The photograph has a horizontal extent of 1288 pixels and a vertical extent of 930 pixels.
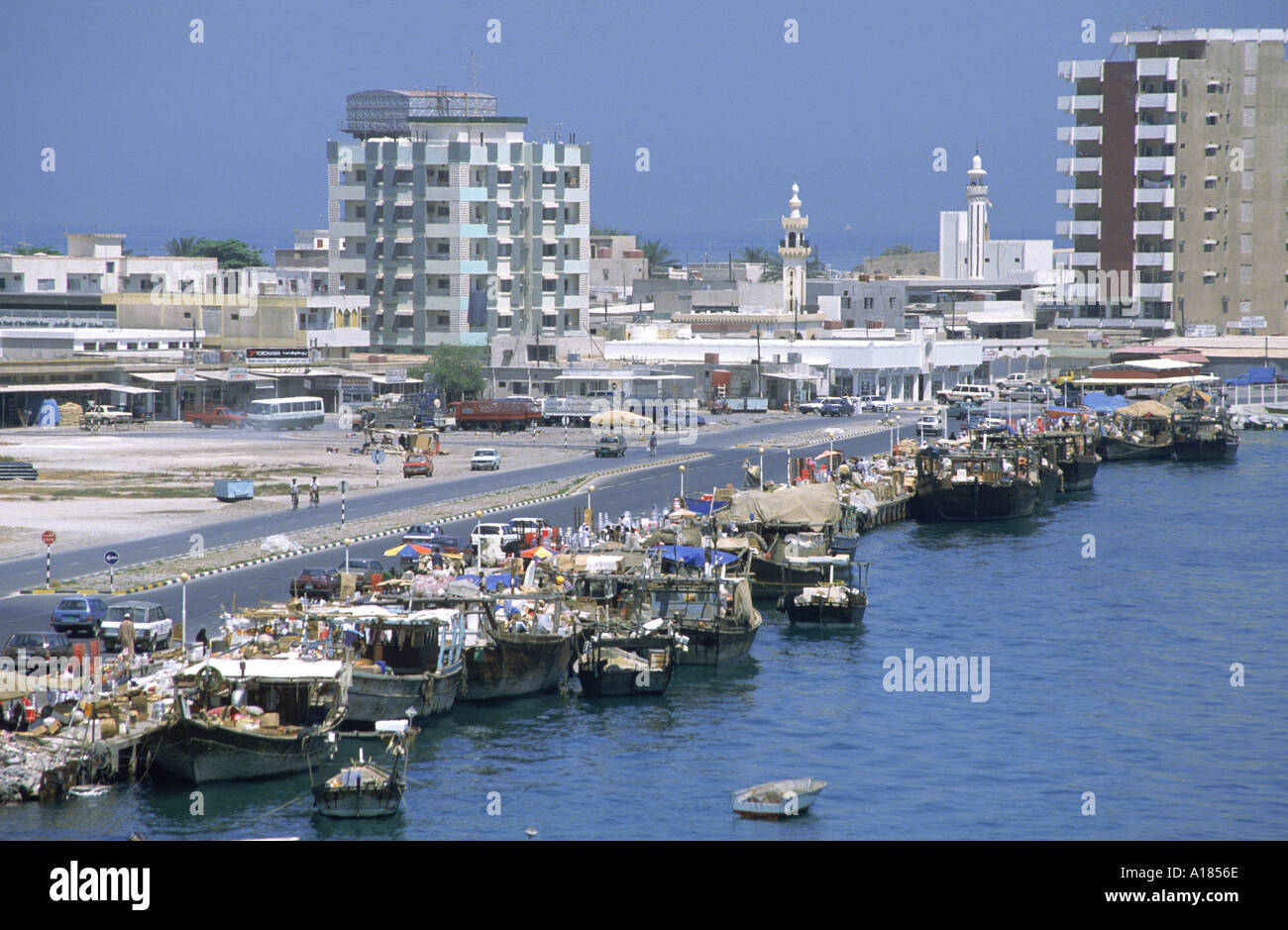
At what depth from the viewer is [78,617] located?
42.9 m

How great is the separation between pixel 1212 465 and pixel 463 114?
242 ft

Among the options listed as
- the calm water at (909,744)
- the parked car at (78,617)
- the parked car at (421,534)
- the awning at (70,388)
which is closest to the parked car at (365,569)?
the parked car at (421,534)

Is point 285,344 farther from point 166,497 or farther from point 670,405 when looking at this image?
point 166,497

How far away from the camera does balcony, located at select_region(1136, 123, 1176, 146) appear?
168 meters

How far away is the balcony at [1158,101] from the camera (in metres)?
168

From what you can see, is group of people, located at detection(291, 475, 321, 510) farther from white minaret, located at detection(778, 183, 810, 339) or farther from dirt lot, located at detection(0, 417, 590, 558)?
white minaret, located at detection(778, 183, 810, 339)

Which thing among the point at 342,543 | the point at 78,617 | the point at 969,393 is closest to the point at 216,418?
the point at 342,543

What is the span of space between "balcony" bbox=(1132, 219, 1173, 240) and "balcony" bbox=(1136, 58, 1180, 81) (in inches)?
584

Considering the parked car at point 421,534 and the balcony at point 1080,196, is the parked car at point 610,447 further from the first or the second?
the balcony at point 1080,196

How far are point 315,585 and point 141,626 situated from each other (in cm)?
793

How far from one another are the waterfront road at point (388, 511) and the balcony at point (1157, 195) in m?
64.3

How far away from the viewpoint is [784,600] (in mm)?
58750
